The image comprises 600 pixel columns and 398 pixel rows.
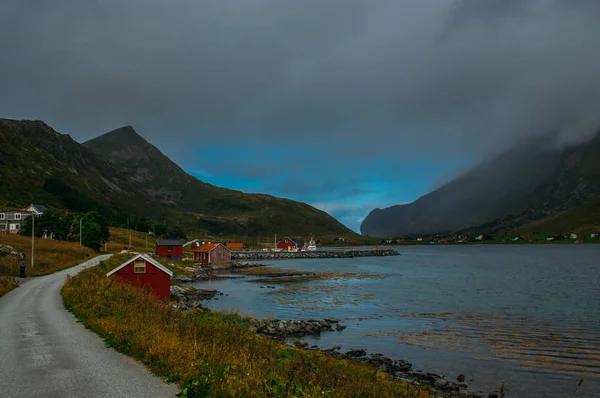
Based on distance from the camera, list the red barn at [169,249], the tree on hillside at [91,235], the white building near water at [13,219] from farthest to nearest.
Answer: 1. the white building near water at [13,219]
2. the red barn at [169,249]
3. the tree on hillside at [91,235]

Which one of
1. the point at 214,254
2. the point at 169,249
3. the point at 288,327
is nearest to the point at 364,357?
the point at 288,327

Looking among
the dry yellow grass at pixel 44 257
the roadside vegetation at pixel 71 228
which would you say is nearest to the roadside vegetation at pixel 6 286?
the dry yellow grass at pixel 44 257

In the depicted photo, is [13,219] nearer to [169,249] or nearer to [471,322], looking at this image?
[169,249]

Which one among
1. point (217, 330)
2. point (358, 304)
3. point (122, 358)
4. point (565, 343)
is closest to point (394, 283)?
point (358, 304)

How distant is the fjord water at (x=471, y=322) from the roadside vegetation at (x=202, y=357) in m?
7.94

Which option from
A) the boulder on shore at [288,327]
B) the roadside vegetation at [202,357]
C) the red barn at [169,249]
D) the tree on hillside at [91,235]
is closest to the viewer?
the roadside vegetation at [202,357]

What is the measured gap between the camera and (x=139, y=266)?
1761 inches

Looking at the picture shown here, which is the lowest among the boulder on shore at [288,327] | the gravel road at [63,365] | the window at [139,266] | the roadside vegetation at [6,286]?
the boulder on shore at [288,327]

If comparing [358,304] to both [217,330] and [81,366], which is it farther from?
[81,366]

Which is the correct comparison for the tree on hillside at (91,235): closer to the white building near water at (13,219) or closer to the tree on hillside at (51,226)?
the tree on hillside at (51,226)

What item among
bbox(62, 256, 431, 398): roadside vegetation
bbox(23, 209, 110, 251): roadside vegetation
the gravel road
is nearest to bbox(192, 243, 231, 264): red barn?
bbox(23, 209, 110, 251): roadside vegetation

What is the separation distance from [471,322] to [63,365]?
129 ft

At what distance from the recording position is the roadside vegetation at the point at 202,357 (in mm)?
10828

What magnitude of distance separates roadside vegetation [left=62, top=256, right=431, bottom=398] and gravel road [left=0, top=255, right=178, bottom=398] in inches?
21.2
